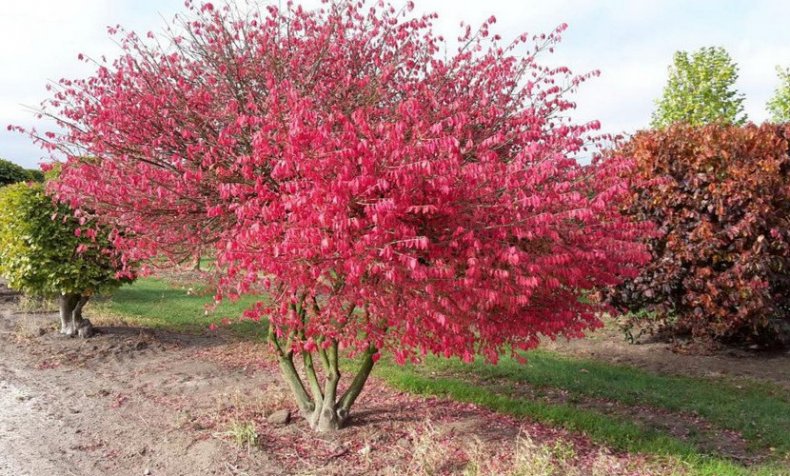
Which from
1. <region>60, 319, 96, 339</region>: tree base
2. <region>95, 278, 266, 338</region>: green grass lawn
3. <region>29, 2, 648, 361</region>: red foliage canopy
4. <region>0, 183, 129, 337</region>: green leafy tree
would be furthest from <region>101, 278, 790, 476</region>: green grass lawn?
<region>60, 319, 96, 339</region>: tree base

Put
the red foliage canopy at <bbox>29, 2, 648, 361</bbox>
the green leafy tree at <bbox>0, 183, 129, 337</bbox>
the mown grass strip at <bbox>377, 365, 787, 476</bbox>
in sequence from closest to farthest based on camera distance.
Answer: the red foliage canopy at <bbox>29, 2, 648, 361</bbox>
the mown grass strip at <bbox>377, 365, 787, 476</bbox>
the green leafy tree at <bbox>0, 183, 129, 337</bbox>

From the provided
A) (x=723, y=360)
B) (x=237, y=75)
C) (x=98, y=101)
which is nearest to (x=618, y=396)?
(x=723, y=360)

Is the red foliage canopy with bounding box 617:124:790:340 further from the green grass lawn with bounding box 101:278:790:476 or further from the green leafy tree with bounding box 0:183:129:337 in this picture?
the green leafy tree with bounding box 0:183:129:337

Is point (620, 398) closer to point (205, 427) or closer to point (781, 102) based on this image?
point (205, 427)

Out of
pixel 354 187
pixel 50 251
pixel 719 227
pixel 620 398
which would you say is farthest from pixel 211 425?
pixel 719 227

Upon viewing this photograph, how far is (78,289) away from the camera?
10.8 m

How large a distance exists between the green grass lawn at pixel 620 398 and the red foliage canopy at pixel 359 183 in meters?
1.59

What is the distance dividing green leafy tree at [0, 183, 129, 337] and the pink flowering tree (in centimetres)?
303

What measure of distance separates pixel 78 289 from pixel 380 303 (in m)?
8.15

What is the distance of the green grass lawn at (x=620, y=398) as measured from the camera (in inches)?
250

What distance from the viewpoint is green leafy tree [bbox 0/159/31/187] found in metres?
24.7

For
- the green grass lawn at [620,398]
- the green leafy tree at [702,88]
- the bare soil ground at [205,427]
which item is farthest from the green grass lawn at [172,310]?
the green leafy tree at [702,88]

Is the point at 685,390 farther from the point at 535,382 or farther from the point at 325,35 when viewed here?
the point at 325,35

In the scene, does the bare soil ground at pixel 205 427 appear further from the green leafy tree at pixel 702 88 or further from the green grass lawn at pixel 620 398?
the green leafy tree at pixel 702 88
